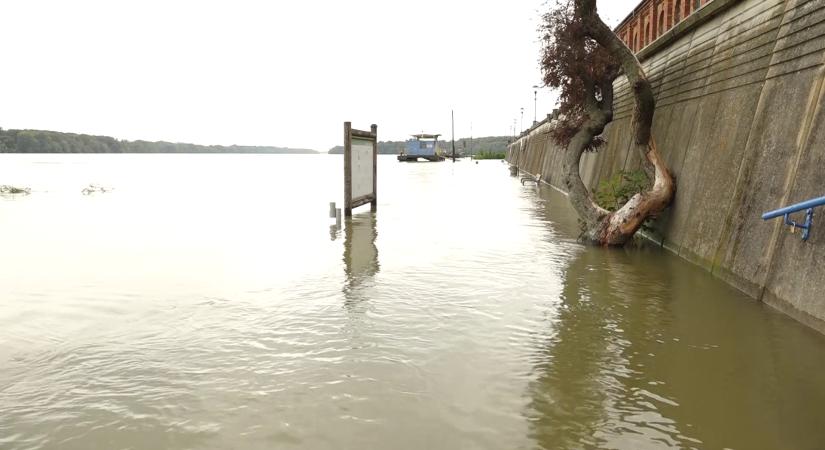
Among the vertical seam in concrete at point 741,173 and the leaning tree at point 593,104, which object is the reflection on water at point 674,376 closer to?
the vertical seam in concrete at point 741,173

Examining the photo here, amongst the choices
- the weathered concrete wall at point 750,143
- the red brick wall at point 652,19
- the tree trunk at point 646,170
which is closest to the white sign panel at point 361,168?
the tree trunk at point 646,170

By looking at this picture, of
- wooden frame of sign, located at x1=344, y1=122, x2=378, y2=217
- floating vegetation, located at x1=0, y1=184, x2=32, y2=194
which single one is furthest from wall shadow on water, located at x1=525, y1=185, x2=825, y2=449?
floating vegetation, located at x1=0, y1=184, x2=32, y2=194

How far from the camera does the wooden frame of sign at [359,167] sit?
17219 mm

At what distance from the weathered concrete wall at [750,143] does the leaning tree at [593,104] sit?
55cm

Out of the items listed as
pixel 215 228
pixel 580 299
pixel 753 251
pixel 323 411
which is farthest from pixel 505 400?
pixel 215 228

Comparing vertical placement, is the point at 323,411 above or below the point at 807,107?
below

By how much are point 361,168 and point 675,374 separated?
48.0 feet

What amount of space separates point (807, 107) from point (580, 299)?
3520 millimetres

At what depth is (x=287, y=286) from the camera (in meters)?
8.53

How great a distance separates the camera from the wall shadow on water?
3.96 metres

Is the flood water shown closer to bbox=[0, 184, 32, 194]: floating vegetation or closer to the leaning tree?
the leaning tree

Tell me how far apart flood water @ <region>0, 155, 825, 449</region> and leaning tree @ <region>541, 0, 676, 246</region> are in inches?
35.2

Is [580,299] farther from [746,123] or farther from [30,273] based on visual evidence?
[30,273]

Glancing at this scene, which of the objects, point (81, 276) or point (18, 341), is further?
point (81, 276)
